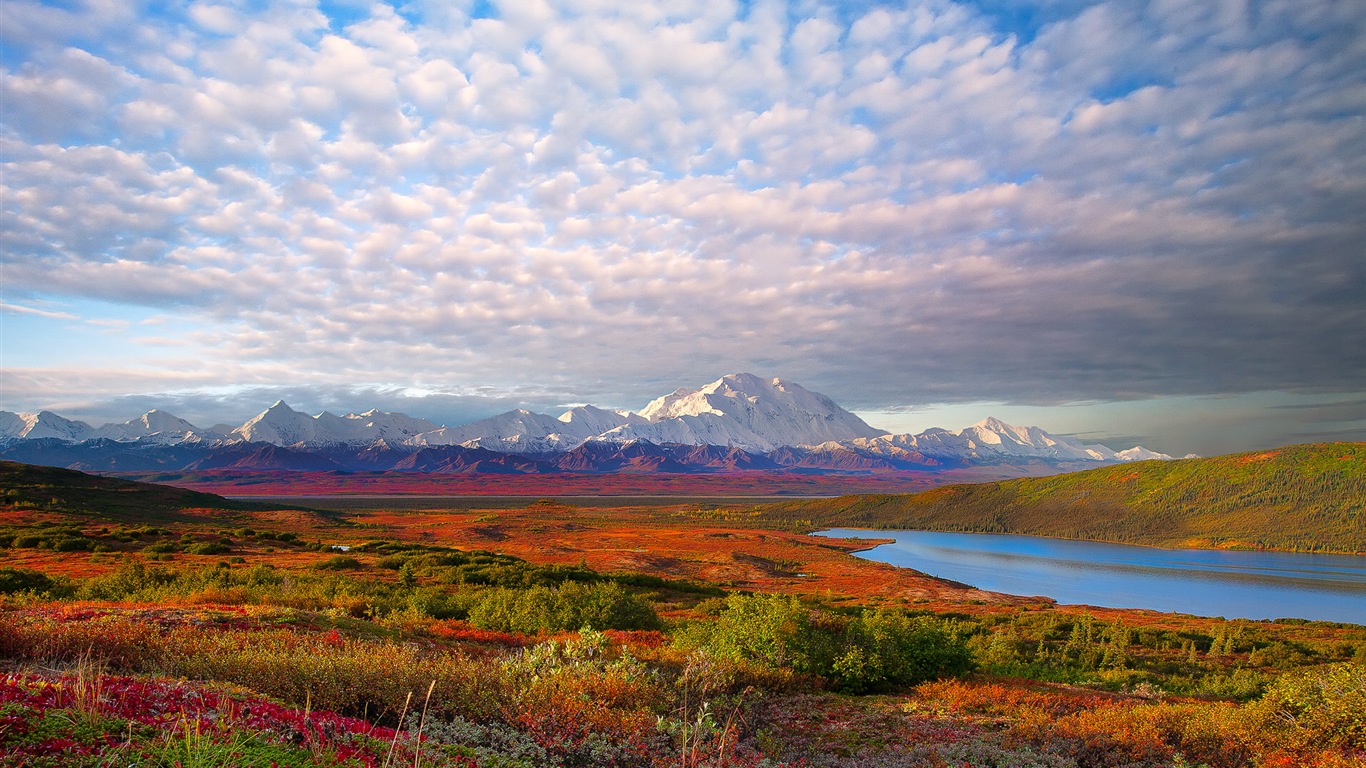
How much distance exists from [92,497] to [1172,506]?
193m

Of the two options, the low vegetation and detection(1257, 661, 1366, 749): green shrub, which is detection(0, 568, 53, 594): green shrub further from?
detection(1257, 661, 1366, 749): green shrub

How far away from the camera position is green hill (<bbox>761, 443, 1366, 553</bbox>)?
127 metres

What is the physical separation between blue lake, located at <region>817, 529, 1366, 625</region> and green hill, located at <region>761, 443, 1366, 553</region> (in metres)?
12.9

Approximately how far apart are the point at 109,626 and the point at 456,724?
242 inches

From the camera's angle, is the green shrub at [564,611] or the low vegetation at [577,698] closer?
the low vegetation at [577,698]

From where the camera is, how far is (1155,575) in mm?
86250

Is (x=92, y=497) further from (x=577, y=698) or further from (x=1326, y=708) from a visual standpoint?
(x=1326, y=708)

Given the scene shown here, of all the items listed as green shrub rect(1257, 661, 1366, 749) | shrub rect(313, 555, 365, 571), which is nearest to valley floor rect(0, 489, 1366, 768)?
green shrub rect(1257, 661, 1366, 749)

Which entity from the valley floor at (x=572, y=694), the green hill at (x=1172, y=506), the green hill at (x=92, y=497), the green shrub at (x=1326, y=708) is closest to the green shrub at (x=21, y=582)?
the valley floor at (x=572, y=694)

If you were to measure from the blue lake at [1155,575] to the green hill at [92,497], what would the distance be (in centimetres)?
9222

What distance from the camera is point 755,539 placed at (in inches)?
3780

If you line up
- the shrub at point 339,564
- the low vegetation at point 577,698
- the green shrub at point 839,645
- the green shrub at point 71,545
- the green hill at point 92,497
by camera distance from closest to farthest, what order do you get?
1. the low vegetation at point 577,698
2. the green shrub at point 839,645
3. the shrub at point 339,564
4. the green shrub at point 71,545
5. the green hill at point 92,497

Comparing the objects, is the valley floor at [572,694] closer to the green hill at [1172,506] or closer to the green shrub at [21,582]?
the green shrub at [21,582]

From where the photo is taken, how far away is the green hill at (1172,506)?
126625 millimetres
